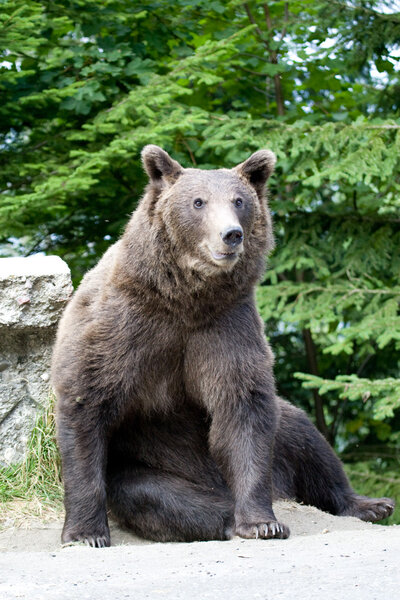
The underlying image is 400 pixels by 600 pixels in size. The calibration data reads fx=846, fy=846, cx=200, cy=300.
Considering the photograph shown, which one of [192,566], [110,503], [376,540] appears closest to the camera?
[192,566]

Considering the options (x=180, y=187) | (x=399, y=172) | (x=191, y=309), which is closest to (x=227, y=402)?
(x=191, y=309)

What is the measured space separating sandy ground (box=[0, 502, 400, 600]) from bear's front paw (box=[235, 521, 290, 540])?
0.21ft

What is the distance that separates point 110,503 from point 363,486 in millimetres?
4063

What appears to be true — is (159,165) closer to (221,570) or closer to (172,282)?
(172,282)

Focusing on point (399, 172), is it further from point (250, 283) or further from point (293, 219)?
point (250, 283)

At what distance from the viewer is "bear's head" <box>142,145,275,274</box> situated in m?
4.61

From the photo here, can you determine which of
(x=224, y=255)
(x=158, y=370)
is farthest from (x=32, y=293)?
(x=224, y=255)

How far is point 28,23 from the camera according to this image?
23.2ft

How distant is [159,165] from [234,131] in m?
3.11

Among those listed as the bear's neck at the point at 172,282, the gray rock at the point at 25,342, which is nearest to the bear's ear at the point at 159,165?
the bear's neck at the point at 172,282

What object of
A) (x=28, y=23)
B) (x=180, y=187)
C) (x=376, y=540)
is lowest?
(x=376, y=540)

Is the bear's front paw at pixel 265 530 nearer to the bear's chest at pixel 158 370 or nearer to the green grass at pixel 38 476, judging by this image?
the bear's chest at pixel 158 370

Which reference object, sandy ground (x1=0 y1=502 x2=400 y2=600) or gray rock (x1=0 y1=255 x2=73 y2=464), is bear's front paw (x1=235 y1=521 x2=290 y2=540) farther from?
gray rock (x1=0 y1=255 x2=73 y2=464)

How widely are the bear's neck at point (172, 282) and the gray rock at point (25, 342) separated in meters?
1.10
